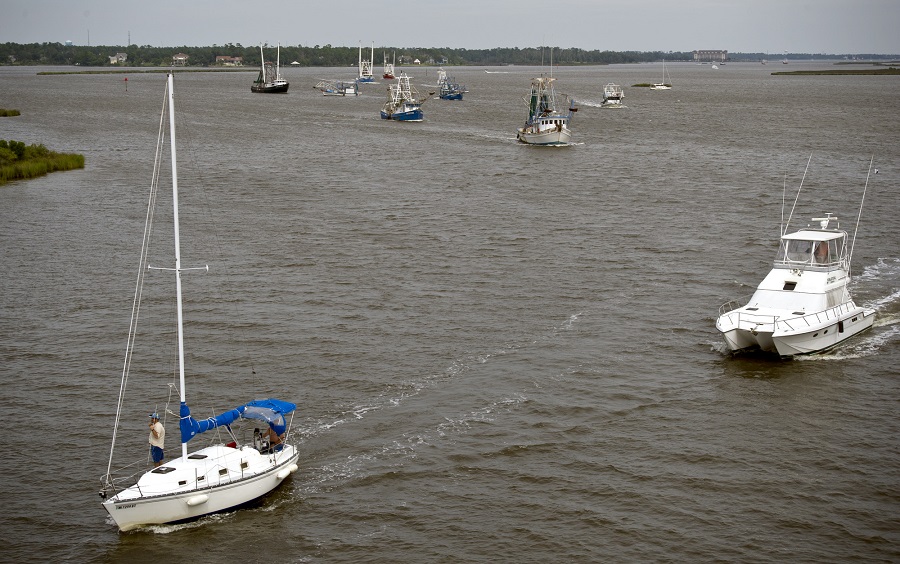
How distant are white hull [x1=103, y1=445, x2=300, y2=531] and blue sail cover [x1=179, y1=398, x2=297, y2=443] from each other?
0.81 metres

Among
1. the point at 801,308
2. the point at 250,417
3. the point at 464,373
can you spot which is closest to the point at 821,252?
the point at 801,308

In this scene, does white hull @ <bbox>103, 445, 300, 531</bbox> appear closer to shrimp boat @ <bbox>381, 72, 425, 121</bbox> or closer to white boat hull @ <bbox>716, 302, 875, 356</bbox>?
white boat hull @ <bbox>716, 302, 875, 356</bbox>

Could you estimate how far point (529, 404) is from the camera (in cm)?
3350

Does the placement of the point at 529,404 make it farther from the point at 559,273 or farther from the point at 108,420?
the point at 559,273

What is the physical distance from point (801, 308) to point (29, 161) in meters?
67.9

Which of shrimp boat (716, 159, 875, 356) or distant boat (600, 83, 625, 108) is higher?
distant boat (600, 83, 625, 108)

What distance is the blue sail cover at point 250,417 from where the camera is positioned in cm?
2705

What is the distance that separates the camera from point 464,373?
3597 cm

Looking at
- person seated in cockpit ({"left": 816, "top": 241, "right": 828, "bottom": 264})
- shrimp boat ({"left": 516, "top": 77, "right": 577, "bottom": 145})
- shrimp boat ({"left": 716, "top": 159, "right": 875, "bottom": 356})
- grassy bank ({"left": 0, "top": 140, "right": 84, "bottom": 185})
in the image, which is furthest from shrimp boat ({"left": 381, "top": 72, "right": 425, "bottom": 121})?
person seated in cockpit ({"left": 816, "top": 241, "right": 828, "bottom": 264})

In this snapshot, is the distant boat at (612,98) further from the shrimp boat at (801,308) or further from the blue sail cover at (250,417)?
the blue sail cover at (250,417)

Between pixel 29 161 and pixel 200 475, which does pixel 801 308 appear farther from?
pixel 29 161

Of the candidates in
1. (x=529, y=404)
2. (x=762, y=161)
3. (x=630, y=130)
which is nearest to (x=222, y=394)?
(x=529, y=404)

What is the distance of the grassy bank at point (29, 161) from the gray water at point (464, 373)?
2.30 m

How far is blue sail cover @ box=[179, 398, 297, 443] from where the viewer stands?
27047 millimetres
